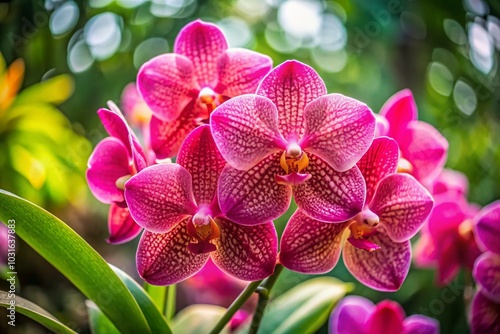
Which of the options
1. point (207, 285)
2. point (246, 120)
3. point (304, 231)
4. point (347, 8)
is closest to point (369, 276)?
point (304, 231)

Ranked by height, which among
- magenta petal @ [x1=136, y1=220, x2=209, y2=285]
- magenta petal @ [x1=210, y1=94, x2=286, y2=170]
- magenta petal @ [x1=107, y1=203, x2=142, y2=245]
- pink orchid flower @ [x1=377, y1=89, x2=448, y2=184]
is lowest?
magenta petal @ [x1=107, y1=203, x2=142, y2=245]

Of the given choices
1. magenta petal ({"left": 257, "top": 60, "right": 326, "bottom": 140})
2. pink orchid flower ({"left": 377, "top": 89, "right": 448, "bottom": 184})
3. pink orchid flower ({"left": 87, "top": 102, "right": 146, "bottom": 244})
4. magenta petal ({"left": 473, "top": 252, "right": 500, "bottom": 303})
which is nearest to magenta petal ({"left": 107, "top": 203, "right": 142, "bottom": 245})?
pink orchid flower ({"left": 87, "top": 102, "right": 146, "bottom": 244})

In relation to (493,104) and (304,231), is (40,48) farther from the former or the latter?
(493,104)

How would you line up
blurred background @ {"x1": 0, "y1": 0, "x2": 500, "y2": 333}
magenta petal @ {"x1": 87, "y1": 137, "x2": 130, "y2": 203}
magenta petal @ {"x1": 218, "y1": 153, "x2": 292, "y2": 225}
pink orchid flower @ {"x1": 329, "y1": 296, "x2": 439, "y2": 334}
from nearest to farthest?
magenta petal @ {"x1": 218, "y1": 153, "x2": 292, "y2": 225}, magenta petal @ {"x1": 87, "y1": 137, "x2": 130, "y2": 203}, pink orchid flower @ {"x1": 329, "y1": 296, "x2": 439, "y2": 334}, blurred background @ {"x1": 0, "y1": 0, "x2": 500, "y2": 333}

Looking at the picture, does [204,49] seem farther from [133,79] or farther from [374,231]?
[133,79]

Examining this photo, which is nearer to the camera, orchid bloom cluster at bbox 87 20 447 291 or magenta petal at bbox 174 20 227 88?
orchid bloom cluster at bbox 87 20 447 291

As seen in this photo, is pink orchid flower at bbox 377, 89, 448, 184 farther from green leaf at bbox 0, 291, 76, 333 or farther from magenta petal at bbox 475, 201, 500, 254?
green leaf at bbox 0, 291, 76, 333
